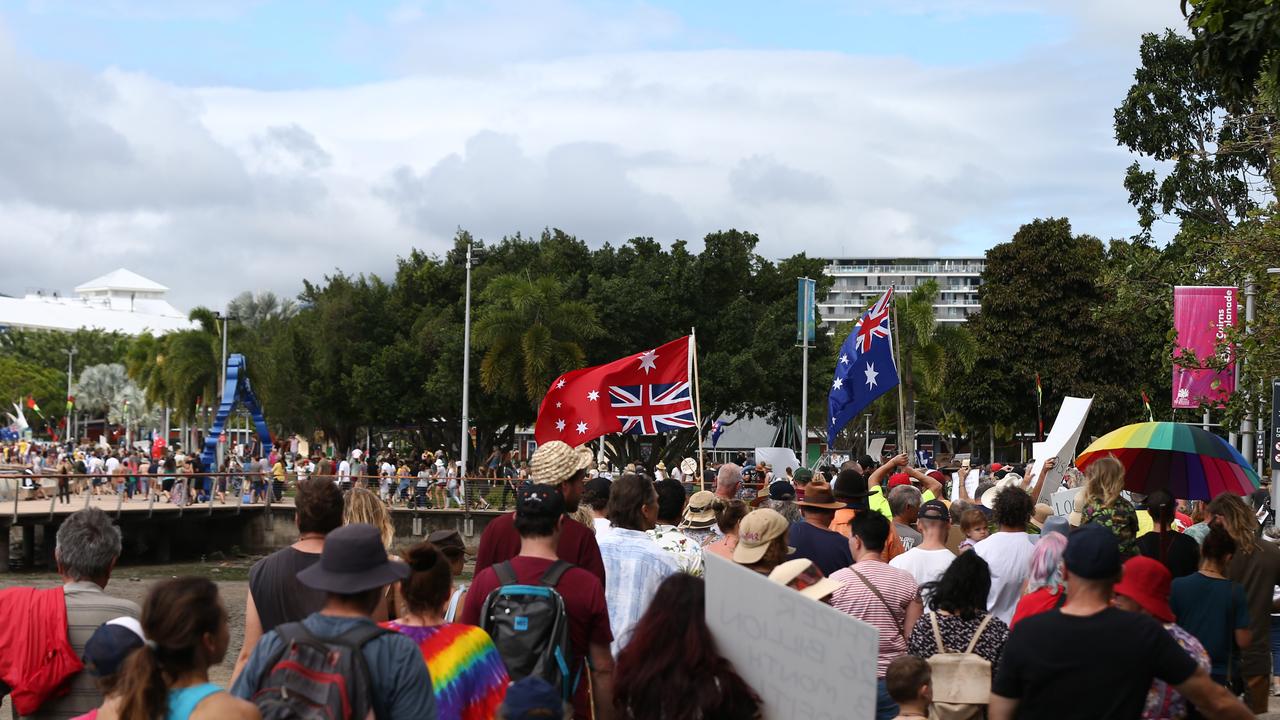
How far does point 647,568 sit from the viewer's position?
6.39 meters

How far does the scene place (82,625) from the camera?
204 inches

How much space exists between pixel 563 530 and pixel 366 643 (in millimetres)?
1882

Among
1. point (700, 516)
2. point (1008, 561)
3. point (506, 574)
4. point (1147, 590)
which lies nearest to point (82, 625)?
point (506, 574)

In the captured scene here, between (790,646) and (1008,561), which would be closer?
(790,646)

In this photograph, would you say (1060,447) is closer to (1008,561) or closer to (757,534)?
(1008,561)

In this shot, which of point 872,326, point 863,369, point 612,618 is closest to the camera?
point 612,618

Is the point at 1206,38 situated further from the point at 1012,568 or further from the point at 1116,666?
the point at 1116,666

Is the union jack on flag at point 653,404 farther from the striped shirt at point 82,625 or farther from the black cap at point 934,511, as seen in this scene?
the striped shirt at point 82,625

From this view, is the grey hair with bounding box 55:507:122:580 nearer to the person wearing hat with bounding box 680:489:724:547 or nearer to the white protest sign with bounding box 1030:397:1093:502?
the person wearing hat with bounding box 680:489:724:547

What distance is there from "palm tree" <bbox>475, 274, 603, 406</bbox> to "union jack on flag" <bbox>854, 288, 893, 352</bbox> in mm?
28613

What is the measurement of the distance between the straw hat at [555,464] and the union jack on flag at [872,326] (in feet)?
35.7

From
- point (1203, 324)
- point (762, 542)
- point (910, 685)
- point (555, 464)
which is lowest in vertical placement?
point (910, 685)

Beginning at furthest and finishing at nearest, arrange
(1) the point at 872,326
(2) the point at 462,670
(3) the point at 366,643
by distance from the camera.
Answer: (1) the point at 872,326 < (2) the point at 462,670 < (3) the point at 366,643

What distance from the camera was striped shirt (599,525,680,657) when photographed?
6.29 meters
